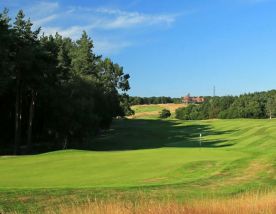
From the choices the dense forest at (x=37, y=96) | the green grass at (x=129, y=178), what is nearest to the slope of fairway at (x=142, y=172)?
the green grass at (x=129, y=178)

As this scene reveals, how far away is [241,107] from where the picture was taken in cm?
11356

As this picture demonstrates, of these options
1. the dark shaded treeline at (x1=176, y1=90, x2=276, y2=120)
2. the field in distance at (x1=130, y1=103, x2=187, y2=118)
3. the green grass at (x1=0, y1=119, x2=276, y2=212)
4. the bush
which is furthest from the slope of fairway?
the field in distance at (x1=130, y1=103, x2=187, y2=118)

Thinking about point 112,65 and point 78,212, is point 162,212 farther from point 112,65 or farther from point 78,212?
point 112,65

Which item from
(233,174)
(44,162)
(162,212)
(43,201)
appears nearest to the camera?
(162,212)

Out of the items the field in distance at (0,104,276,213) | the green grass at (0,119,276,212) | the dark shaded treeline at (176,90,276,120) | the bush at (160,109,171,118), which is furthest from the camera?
the bush at (160,109,171,118)

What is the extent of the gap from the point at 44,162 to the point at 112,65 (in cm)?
7644

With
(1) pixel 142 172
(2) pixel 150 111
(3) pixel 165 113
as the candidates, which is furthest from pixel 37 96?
(2) pixel 150 111

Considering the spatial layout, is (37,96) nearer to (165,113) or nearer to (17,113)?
(17,113)

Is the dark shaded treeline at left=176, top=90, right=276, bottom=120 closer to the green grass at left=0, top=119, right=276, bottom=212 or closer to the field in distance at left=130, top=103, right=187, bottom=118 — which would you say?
the field in distance at left=130, top=103, right=187, bottom=118

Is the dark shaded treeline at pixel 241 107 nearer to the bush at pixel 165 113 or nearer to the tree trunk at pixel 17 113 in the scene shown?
the bush at pixel 165 113

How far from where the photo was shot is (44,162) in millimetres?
22344

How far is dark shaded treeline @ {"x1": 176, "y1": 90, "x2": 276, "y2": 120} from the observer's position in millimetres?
110600

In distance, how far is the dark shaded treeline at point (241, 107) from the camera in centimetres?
11060

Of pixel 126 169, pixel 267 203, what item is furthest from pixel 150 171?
pixel 267 203
